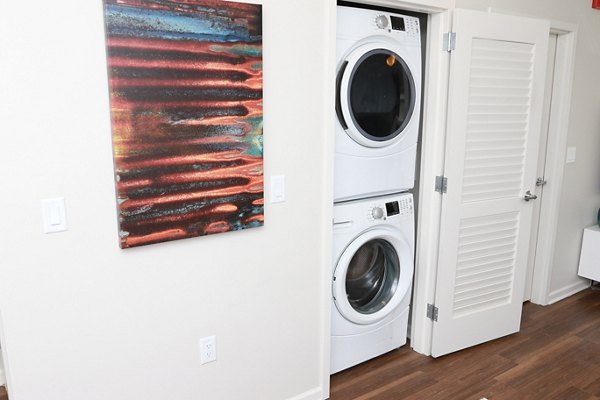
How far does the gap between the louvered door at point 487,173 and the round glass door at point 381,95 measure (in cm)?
26

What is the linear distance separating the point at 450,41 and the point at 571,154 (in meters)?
1.55

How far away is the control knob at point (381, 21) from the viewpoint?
88.0 inches

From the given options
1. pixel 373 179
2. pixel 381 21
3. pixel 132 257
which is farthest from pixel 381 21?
pixel 132 257

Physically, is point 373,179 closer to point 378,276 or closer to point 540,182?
point 378,276

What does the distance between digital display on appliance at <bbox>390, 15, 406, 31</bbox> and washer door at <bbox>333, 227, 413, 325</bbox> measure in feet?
3.28

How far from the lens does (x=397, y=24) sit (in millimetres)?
2314

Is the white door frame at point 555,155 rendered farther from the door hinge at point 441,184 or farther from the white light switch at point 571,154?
the door hinge at point 441,184

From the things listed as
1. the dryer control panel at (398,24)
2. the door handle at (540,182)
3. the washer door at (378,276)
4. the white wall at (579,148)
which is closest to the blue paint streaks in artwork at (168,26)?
the dryer control panel at (398,24)

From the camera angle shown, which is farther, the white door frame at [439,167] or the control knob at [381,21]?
the white door frame at [439,167]

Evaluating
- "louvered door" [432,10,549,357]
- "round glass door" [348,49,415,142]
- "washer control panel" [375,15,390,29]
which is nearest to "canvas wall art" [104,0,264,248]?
"round glass door" [348,49,415,142]

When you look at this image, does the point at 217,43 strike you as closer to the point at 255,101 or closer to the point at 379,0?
the point at 255,101

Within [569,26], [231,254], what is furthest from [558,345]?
[231,254]

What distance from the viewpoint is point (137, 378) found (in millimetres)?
1797

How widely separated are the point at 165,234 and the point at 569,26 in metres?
2.83
